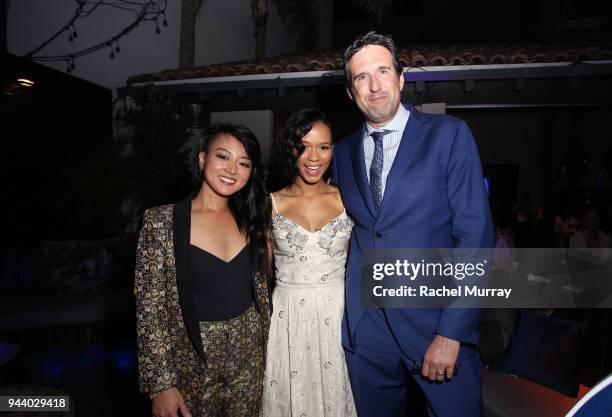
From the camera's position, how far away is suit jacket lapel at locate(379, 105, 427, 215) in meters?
1.84

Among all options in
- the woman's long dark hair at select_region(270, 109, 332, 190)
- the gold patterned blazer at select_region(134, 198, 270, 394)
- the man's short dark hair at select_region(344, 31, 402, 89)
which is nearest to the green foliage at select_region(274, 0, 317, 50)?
the woman's long dark hair at select_region(270, 109, 332, 190)

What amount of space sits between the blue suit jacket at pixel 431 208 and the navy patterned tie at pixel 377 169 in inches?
1.4

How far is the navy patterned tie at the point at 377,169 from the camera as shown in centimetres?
191

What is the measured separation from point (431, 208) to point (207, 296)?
3.76ft

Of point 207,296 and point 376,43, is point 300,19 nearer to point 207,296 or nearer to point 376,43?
point 376,43

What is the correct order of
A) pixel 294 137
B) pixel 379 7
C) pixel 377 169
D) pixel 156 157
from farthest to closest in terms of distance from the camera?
pixel 379 7, pixel 156 157, pixel 294 137, pixel 377 169

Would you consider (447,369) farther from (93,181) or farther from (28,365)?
(93,181)

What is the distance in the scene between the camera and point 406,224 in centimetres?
182

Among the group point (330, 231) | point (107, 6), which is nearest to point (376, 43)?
point (330, 231)

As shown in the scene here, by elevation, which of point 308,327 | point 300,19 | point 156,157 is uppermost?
point 300,19

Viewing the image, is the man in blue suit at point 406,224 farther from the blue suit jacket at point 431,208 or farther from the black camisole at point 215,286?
the black camisole at point 215,286

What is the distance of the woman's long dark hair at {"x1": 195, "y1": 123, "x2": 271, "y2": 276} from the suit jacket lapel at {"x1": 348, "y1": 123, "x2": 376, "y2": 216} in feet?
1.71

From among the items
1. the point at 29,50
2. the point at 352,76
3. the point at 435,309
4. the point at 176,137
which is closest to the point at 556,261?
the point at 435,309

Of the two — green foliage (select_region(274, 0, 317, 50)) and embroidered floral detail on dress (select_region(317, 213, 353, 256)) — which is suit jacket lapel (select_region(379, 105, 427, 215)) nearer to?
embroidered floral detail on dress (select_region(317, 213, 353, 256))
